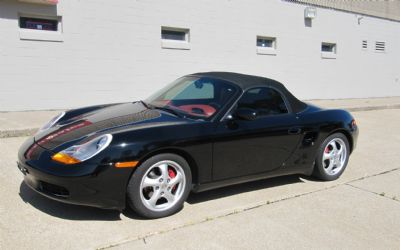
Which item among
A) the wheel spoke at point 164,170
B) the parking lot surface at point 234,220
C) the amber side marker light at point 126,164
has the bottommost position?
the parking lot surface at point 234,220

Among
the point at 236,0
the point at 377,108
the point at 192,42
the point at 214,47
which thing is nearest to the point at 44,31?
the point at 192,42

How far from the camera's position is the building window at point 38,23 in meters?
8.39

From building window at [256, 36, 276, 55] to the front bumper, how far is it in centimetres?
992

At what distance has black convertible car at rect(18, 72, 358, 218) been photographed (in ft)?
11.1

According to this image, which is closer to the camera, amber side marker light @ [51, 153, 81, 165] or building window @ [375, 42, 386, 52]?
amber side marker light @ [51, 153, 81, 165]

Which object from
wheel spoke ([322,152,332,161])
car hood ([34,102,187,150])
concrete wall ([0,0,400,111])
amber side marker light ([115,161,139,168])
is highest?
concrete wall ([0,0,400,111])

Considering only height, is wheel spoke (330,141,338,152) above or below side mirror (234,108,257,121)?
below

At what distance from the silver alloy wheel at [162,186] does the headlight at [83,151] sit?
0.46 m

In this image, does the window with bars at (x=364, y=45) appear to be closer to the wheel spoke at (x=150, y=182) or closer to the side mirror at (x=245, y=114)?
the side mirror at (x=245, y=114)

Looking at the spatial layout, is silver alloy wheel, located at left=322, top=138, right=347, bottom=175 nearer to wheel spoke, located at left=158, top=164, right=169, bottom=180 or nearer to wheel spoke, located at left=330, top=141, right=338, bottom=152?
wheel spoke, located at left=330, top=141, right=338, bottom=152

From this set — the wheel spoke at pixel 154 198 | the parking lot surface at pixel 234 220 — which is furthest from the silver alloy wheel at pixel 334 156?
the wheel spoke at pixel 154 198

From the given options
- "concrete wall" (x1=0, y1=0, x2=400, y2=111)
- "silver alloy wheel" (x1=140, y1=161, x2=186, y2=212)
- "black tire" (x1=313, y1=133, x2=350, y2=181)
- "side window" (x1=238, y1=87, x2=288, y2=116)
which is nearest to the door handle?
"side window" (x1=238, y1=87, x2=288, y2=116)

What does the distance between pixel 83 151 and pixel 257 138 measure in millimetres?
1823

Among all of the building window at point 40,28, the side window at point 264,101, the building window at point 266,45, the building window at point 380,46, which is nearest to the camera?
the side window at point 264,101
